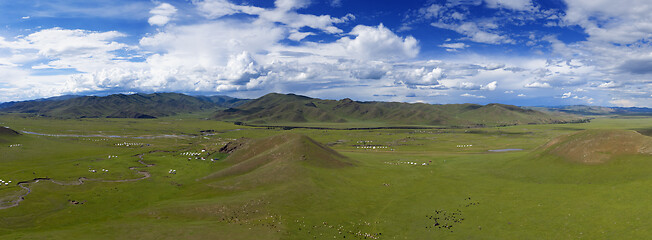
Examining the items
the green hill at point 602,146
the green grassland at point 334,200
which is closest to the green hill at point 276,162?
the green grassland at point 334,200

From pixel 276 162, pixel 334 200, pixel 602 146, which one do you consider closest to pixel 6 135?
pixel 276 162

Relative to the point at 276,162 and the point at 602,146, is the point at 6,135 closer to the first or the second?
the point at 276,162

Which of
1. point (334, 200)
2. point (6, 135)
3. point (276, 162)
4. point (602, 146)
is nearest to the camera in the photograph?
point (334, 200)

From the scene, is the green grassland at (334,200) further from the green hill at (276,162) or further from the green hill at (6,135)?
the green hill at (6,135)

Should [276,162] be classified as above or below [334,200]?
above

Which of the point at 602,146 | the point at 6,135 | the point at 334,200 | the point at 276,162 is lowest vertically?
the point at 334,200
